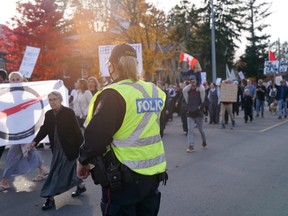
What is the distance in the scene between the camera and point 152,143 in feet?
10.3

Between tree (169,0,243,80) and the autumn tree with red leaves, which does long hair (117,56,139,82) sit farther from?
tree (169,0,243,80)

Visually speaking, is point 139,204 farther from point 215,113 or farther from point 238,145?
point 215,113

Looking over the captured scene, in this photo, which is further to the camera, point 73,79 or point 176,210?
point 73,79

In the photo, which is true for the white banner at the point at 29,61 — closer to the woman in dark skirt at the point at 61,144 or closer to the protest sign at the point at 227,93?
the protest sign at the point at 227,93

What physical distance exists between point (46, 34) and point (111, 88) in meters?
27.1

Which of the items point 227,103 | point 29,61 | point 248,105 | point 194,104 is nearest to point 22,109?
point 194,104

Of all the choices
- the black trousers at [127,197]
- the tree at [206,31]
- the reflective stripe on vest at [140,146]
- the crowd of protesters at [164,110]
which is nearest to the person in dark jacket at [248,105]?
the crowd of protesters at [164,110]

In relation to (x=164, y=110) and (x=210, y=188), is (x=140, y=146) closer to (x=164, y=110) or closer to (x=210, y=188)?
(x=164, y=110)

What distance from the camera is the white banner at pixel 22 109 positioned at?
7301 millimetres

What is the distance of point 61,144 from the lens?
234 inches

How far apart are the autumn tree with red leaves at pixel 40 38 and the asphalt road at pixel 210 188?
1914 centimetres

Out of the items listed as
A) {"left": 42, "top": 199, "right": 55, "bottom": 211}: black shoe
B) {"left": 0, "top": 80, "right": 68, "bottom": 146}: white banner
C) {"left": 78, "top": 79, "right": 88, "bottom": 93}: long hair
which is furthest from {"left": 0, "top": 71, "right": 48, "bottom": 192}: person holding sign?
{"left": 78, "top": 79, "right": 88, "bottom": 93}: long hair

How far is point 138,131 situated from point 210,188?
3742 millimetres

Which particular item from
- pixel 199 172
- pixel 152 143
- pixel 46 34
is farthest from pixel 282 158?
pixel 46 34
